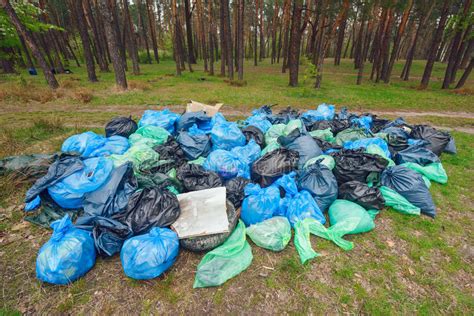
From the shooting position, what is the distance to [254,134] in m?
3.99

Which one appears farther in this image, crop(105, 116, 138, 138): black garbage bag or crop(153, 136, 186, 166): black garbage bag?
crop(105, 116, 138, 138): black garbage bag

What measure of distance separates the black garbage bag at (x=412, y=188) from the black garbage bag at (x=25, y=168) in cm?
466

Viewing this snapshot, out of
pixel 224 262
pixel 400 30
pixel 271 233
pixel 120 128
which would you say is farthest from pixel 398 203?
pixel 400 30

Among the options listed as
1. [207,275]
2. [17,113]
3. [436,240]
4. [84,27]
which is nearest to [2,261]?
[207,275]

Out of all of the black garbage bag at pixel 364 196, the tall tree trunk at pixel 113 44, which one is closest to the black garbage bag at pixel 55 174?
the black garbage bag at pixel 364 196

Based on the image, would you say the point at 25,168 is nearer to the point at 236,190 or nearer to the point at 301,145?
the point at 236,190

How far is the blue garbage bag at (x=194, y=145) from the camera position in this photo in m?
3.50

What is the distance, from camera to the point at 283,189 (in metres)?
2.78

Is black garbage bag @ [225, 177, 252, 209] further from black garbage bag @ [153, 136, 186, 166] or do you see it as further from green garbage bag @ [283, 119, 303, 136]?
green garbage bag @ [283, 119, 303, 136]

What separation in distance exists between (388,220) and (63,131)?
6.17 metres

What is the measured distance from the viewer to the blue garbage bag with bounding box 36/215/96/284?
1802 mm

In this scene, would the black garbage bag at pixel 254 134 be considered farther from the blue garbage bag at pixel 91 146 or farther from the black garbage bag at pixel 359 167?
the blue garbage bag at pixel 91 146

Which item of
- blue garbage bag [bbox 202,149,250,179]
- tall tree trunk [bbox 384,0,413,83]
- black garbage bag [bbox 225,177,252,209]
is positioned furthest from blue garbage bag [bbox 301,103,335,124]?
tall tree trunk [bbox 384,0,413,83]

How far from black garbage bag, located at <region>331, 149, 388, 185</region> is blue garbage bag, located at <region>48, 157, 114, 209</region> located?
292 centimetres
